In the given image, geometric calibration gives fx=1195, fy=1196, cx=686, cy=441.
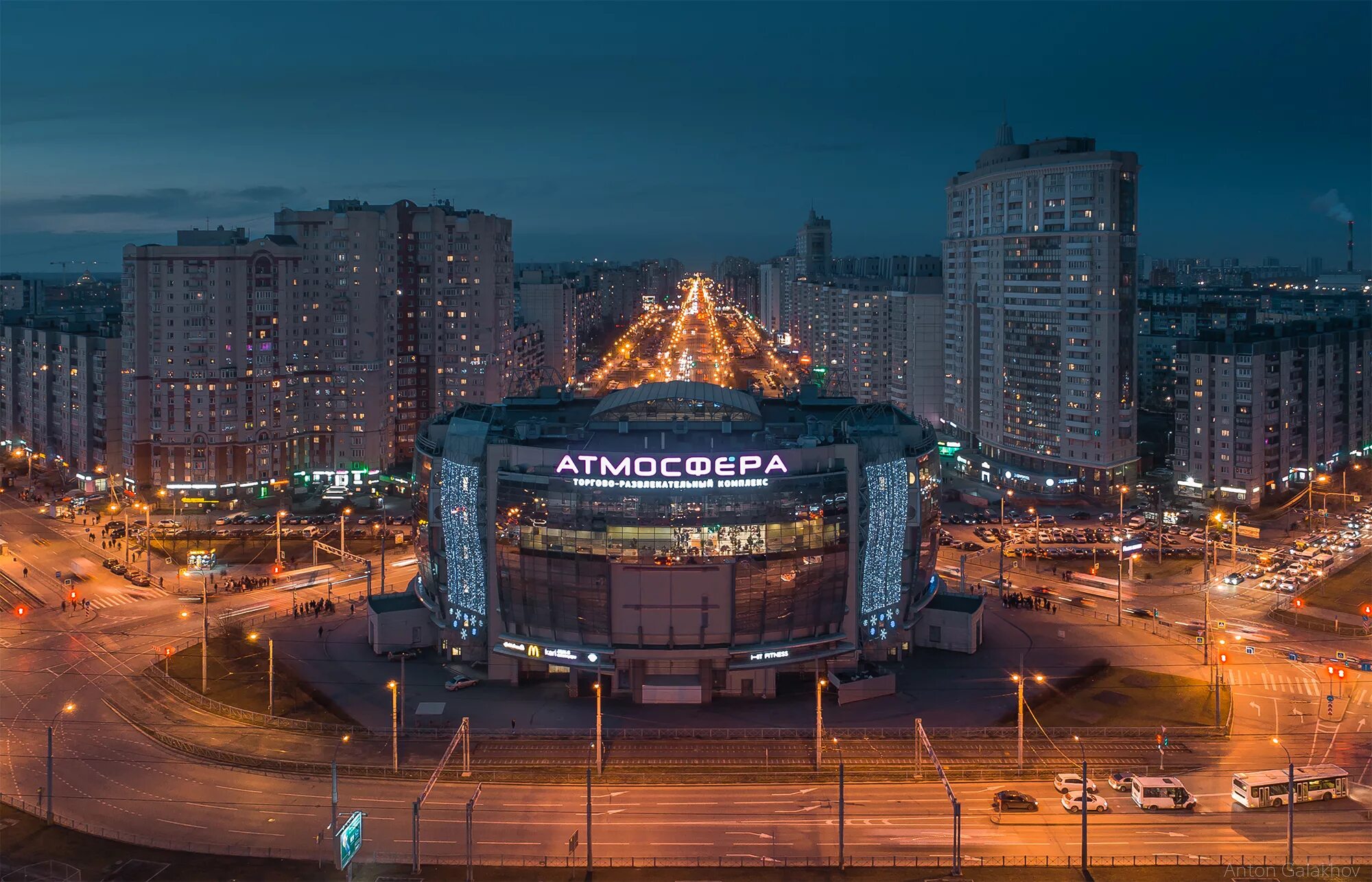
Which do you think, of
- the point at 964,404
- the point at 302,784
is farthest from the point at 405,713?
the point at 964,404

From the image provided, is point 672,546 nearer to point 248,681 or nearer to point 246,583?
point 248,681

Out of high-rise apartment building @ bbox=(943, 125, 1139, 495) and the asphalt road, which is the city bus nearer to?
the asphalt road

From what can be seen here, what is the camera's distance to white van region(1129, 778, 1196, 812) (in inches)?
1955

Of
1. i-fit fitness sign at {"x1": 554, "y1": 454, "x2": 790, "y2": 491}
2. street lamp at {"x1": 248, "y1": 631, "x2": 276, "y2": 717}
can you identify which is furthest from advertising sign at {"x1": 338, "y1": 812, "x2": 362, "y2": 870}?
i-fit fitness sign at {"x1": 554, "y1": 454, "x2": 790, "y2": 491}

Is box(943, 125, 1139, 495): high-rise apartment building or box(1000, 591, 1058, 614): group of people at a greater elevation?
box(943, 125, 1139, 495): high-rise apartment building

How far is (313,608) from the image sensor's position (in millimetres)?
80438

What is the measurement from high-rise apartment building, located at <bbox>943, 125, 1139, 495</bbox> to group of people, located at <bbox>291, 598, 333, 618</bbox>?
226 ft

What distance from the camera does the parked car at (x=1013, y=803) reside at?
49750 mm

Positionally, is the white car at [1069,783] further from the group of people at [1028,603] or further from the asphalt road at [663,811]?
the group of people at [1028,603]

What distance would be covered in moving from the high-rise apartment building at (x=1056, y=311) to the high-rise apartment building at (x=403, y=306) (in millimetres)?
54087

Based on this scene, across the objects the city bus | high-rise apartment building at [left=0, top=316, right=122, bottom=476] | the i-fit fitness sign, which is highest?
high-rise apartment building at [left=0, top=316, right=122, bottom=476]

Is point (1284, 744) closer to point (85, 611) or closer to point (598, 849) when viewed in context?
point (598, 849)

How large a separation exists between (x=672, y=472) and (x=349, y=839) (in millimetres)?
26745

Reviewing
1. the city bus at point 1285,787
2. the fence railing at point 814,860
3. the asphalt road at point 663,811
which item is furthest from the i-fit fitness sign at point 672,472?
the city bus at point 1285,787
